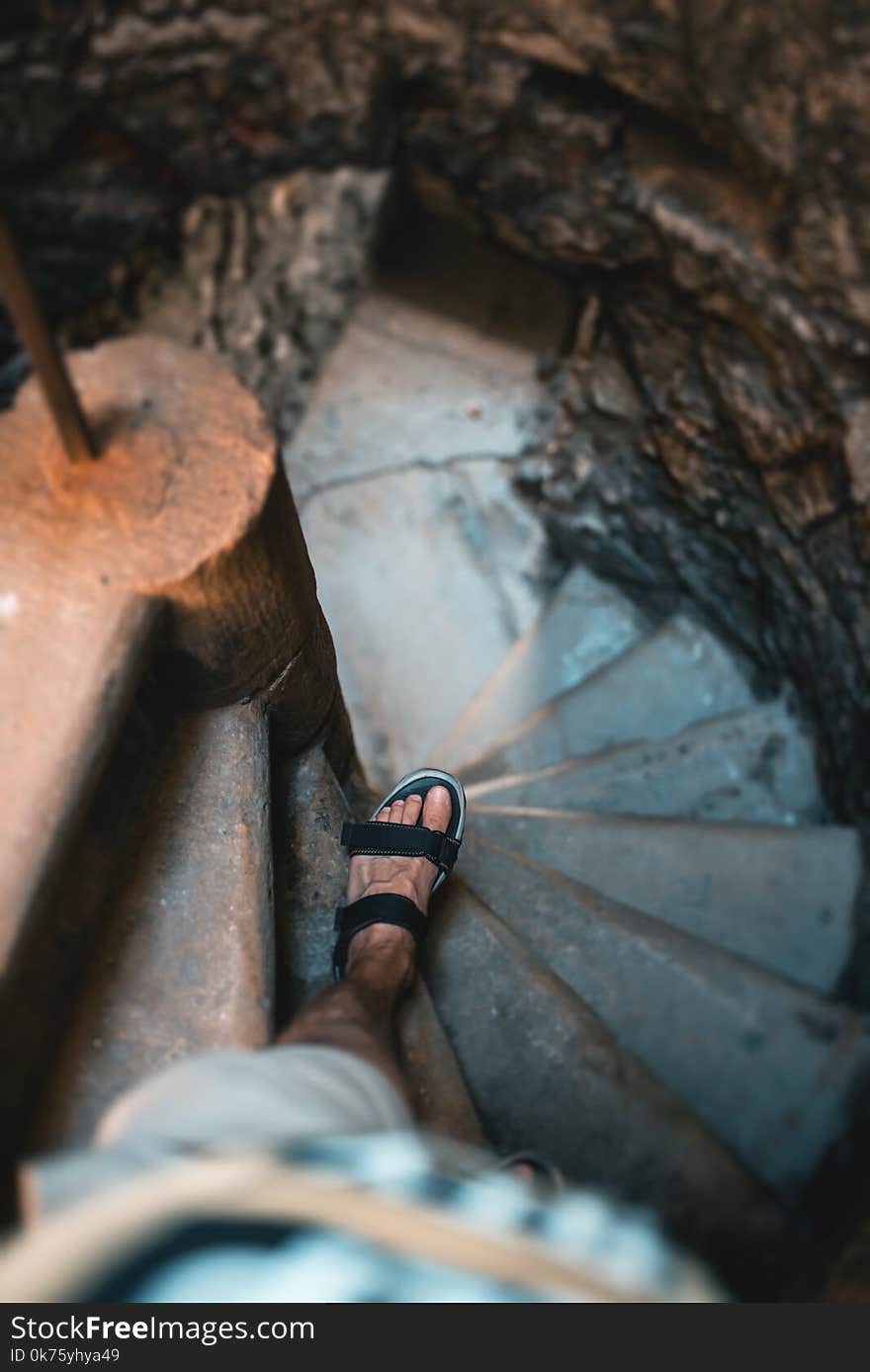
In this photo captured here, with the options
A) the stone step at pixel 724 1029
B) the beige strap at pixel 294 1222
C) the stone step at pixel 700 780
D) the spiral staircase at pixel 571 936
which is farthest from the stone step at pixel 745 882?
the beige strap at pixel 294 1222

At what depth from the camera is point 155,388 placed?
4.30 feet

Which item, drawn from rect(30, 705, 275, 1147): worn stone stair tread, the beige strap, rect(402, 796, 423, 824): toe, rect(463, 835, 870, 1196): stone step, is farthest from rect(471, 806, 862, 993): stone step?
the beige strap

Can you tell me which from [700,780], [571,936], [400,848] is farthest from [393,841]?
[700,780]

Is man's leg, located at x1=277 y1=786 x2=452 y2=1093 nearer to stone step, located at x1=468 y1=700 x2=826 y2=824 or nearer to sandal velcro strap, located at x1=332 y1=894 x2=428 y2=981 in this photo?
sandal velcro strap, located at x1=332 y1=894 x2=428 y2=981

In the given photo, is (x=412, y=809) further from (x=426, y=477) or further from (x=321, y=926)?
(x=426, y=477)

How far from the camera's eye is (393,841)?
1.62 meters

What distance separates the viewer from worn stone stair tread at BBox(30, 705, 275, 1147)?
1141 millimetres

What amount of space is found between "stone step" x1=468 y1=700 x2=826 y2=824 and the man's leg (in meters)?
0.64

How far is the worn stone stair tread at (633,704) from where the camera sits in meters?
2.51

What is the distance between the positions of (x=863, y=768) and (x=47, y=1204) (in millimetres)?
1815

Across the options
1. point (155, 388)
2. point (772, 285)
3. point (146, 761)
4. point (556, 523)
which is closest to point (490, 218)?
point (556, 523)

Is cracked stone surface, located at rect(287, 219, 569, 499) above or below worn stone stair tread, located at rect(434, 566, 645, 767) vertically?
above

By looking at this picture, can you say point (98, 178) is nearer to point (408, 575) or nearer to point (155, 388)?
point (408, 575)

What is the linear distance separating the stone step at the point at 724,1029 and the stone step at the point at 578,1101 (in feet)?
0.31
